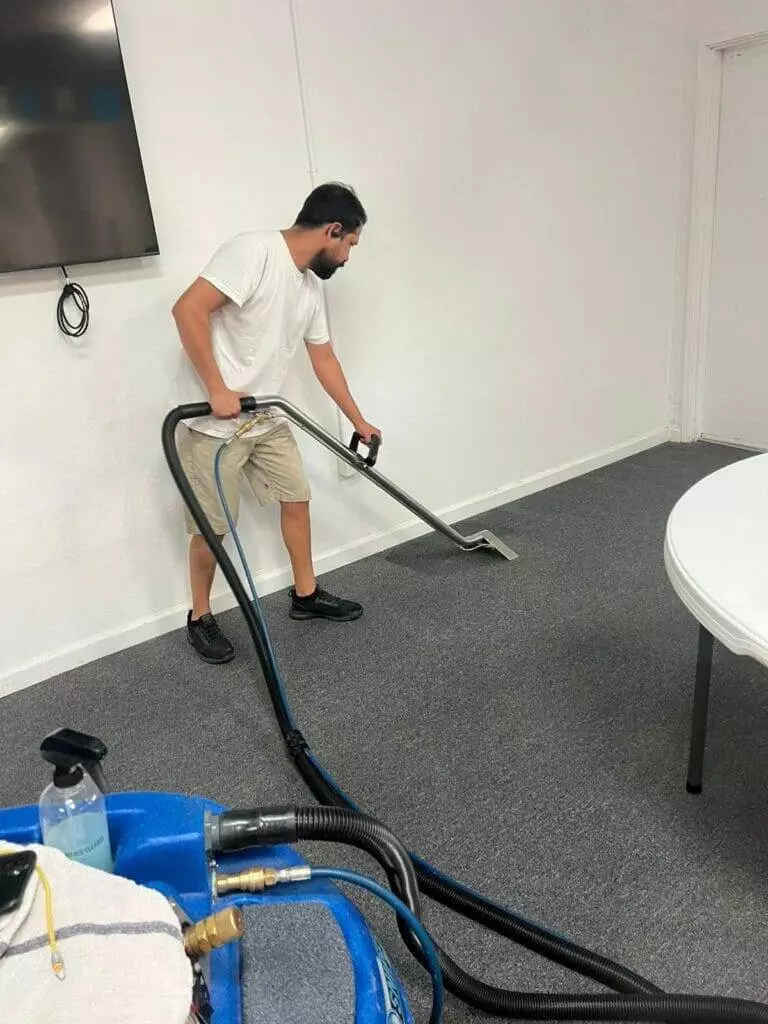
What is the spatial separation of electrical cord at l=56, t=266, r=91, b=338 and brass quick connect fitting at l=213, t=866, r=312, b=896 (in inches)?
74.1

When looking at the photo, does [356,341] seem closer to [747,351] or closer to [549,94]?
[549,94]

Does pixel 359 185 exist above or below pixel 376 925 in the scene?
above

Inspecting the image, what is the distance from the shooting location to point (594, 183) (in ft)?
11.5

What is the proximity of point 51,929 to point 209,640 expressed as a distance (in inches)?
74.7

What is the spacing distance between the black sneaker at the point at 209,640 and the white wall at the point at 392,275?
177 mm

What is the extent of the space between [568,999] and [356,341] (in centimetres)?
230

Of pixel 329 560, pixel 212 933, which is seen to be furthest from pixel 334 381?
pixel 212 933

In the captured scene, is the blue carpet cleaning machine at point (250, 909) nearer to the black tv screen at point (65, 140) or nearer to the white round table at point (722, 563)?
the white round table at point (722, 563)

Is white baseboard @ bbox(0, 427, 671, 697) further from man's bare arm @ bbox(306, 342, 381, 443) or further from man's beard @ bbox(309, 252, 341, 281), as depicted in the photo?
man's beard @ bbox(309, 252, 341, 281)

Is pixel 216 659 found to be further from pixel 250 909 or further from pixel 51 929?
pixel 51 929

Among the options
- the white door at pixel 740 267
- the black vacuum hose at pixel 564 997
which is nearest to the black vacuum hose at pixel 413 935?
the black vacuum hose at pixel 564 997

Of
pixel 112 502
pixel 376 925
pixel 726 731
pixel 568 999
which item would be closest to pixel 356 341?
pixel 112 502

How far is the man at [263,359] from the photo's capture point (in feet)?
7.07

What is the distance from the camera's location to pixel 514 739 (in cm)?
192
